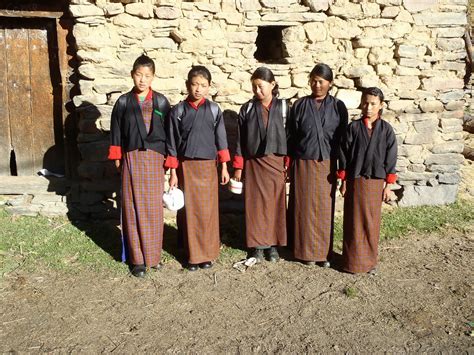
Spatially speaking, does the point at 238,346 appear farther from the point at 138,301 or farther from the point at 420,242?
the point at 420,242

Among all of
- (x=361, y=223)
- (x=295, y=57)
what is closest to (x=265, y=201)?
(x=361, y=223)

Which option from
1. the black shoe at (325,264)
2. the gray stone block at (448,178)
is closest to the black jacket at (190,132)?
the black shoe at (325,264)

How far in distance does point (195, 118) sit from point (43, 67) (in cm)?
224

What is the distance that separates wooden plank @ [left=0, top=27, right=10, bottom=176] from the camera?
5023mm

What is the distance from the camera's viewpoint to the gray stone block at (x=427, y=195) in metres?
5.39

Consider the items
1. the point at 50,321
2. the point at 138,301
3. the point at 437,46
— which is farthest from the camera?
the point at 437,46

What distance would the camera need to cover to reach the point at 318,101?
12.8ft

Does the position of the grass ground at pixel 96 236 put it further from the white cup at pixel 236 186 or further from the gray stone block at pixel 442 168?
the white cup at pixel 236 186

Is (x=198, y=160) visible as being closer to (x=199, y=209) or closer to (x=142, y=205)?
(x=199, y=209)

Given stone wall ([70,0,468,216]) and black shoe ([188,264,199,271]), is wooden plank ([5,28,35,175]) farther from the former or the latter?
black shoe ([188,264,199,271])

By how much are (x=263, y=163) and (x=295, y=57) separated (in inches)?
57.0

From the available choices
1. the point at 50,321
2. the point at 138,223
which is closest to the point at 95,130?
the point at 138,223

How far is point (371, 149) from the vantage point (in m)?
3.70

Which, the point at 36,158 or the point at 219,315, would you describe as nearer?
the point at 219,315
